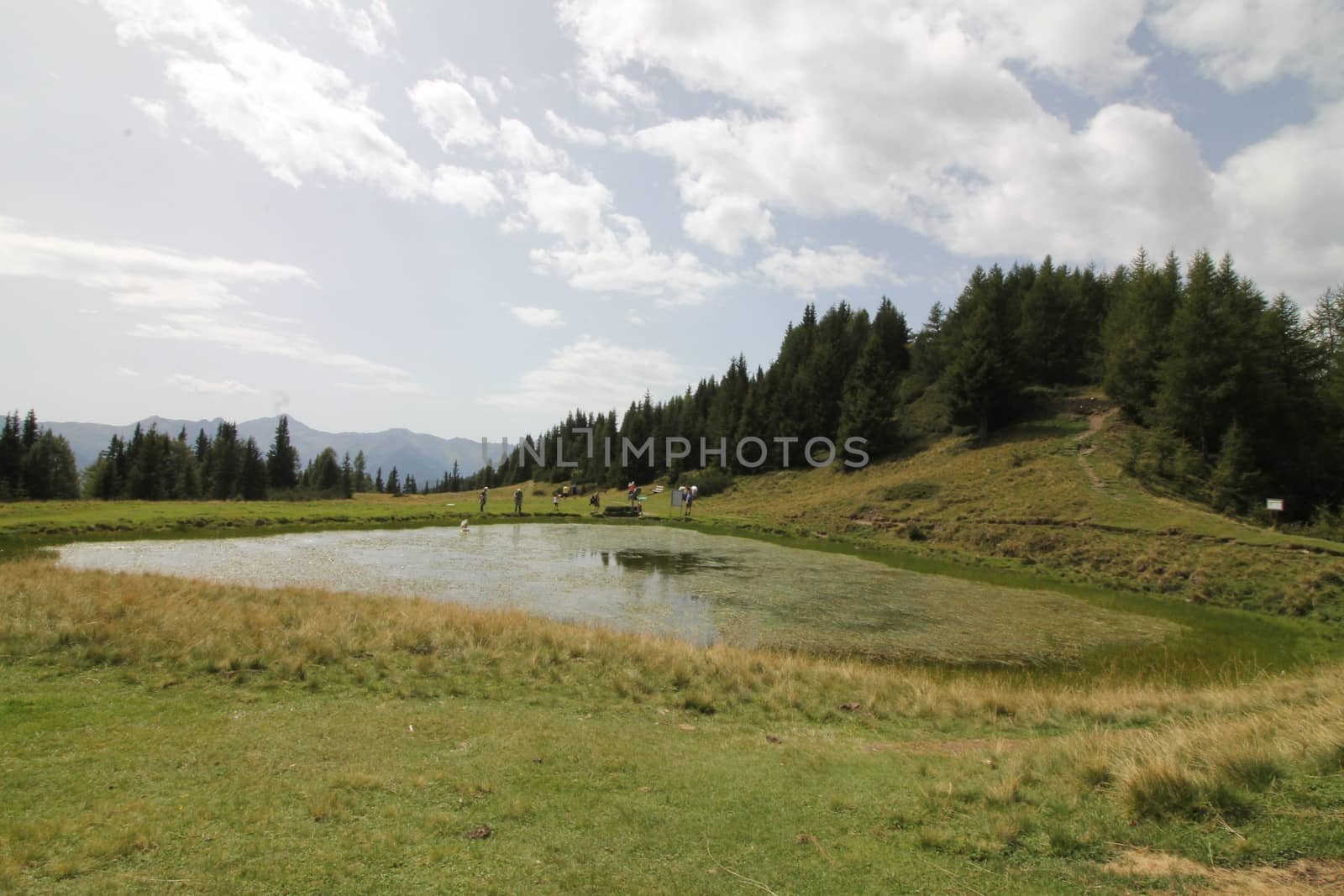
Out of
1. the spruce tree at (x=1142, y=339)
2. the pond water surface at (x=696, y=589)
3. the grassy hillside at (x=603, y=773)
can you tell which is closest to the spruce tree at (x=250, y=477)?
the pond water surface at (x=696, y=589)

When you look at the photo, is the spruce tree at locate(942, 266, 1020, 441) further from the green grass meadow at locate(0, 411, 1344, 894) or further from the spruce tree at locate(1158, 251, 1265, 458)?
the green grass meadow at locate(0, 411, 1344, 894)

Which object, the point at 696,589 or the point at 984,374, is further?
the point at 984,374

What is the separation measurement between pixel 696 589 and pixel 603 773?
1759cm

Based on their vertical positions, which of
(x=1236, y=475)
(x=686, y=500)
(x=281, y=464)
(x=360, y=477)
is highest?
(x=281, y=464)

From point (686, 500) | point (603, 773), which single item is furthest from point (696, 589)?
point (686, 500)

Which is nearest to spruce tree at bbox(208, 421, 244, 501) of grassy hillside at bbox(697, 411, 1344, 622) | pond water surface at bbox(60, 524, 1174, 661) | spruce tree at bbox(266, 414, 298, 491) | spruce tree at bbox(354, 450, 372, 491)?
spruce tree at bbox(266, 414, 298, 491)

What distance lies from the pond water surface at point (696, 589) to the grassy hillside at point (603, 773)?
5415 millimetres

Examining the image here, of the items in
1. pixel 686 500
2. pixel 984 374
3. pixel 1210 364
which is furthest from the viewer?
pixel 686 500

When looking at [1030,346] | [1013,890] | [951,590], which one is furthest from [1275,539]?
[1030,346]

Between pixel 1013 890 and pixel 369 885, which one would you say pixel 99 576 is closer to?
pixel 369 885

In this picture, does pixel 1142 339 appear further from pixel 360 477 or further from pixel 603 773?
pixel 360 477

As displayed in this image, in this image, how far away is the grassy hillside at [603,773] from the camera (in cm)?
530

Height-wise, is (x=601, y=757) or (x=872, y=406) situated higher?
(x=872, y=406)

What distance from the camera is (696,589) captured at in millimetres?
25312
